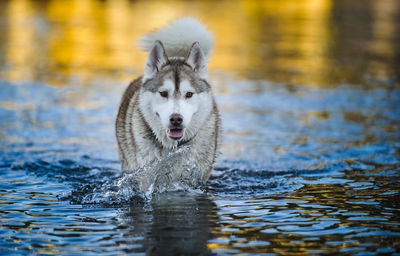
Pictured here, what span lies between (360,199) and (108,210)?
280 cm

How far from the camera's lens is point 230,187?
7.37 meters

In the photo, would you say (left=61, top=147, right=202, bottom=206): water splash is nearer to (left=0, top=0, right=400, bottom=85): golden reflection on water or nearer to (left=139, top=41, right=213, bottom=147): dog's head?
(left=139, top=41, right=213, bottom=147): dog's head

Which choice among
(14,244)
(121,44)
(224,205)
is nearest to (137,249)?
(14,244)

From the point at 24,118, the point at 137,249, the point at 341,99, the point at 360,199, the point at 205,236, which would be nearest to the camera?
the point at 137,249

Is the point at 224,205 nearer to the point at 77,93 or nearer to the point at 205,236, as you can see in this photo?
the point at 205,236

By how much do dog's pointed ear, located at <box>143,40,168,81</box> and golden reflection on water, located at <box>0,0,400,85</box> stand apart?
4.68 m

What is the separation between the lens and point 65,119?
11211mm

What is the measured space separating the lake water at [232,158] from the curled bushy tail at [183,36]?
1.67m

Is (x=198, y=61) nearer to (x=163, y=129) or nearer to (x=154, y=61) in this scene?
(x=154, y=61)

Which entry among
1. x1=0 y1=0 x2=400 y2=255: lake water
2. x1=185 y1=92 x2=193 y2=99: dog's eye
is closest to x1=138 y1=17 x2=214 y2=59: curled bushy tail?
x1=185 y1=92 x2=193 y2=99: dog's eye

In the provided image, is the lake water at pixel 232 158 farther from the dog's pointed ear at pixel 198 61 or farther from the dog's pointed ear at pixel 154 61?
the dog's pointed ear at pixel 198 61

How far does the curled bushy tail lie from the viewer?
7.03m

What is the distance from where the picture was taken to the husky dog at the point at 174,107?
6156 mm

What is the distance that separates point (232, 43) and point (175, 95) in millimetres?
17401
